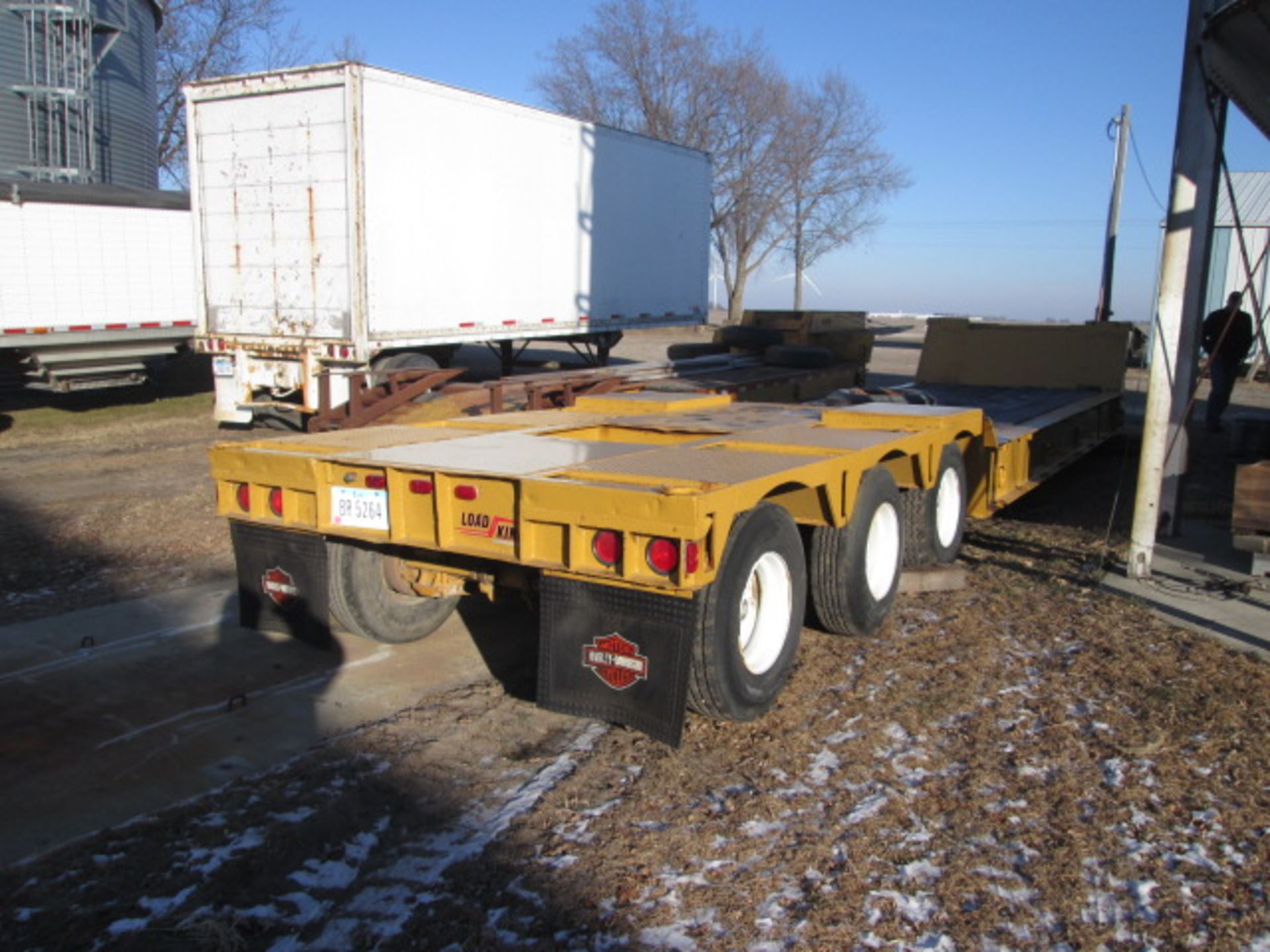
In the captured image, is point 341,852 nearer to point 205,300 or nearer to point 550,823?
point 550,823

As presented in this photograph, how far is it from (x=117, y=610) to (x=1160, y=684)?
567 cm

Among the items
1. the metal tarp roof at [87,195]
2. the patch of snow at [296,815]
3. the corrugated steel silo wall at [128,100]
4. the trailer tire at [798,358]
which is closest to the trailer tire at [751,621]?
the patch of snow at [296,815]

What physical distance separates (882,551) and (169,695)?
12.0 feet

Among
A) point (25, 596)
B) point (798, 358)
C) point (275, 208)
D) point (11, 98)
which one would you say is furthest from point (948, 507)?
point (11, 98)

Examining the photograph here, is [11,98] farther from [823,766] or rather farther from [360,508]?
[823,766]

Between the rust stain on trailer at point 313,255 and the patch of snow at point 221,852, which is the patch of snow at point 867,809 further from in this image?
the rust stain on trailer at point 313,255

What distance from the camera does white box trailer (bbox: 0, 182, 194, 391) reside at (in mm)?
12961

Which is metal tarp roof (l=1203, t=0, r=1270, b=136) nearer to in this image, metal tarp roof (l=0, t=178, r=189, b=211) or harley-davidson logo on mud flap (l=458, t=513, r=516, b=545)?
harley-davidson logo on mud flap (l=458, t=513, r=516, b=545)

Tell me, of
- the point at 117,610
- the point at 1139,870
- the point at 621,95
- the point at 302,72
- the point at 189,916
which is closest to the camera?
the point at 189,916

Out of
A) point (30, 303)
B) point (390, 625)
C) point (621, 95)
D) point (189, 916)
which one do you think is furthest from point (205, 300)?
point (621, 95)

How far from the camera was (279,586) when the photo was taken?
16.5 feet

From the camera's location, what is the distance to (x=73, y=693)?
4875 millimetres

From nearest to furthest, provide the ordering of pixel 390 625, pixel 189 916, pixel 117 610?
pixel 189 916
pixel 390 625
pixel 117 610

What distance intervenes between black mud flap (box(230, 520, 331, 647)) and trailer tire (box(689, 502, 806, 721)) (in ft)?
6.07
